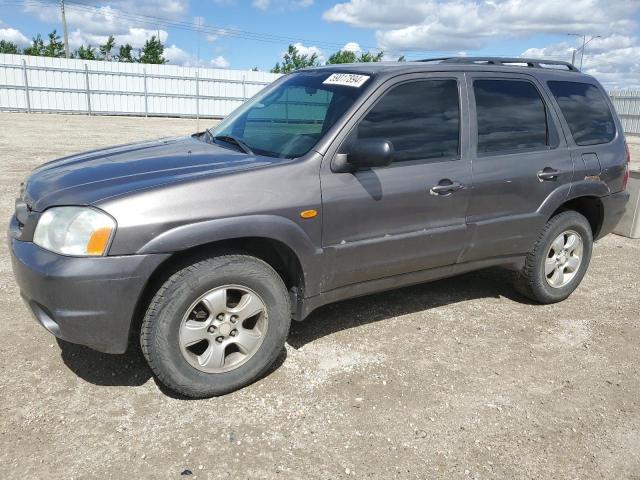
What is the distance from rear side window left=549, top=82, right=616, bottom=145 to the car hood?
8.72 feet

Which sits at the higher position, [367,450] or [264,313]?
[264,313]

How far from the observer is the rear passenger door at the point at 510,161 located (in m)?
3.94

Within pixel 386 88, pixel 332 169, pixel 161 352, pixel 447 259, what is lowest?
pixel 161 352

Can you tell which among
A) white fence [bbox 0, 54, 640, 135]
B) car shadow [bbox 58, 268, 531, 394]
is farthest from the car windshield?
white fence [bbox 0, 54, 640, 135]

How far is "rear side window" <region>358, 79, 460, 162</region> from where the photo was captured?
3484 mm

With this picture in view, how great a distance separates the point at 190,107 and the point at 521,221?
27.8m

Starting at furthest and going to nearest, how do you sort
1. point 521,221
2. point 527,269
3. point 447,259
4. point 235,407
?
point 527,269, point 521,221, point 447,259, point 235,407

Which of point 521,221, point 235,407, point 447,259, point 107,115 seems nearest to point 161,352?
point 235,407

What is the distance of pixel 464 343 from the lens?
3955mm

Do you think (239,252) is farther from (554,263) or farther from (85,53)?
(85,53)

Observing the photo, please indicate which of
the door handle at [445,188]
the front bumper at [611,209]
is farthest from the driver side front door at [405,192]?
the front bumper at [611,209]

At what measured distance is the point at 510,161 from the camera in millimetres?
4055

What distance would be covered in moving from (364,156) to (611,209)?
9.36 feet

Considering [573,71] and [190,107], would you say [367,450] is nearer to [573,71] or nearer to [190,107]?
[573,71]
